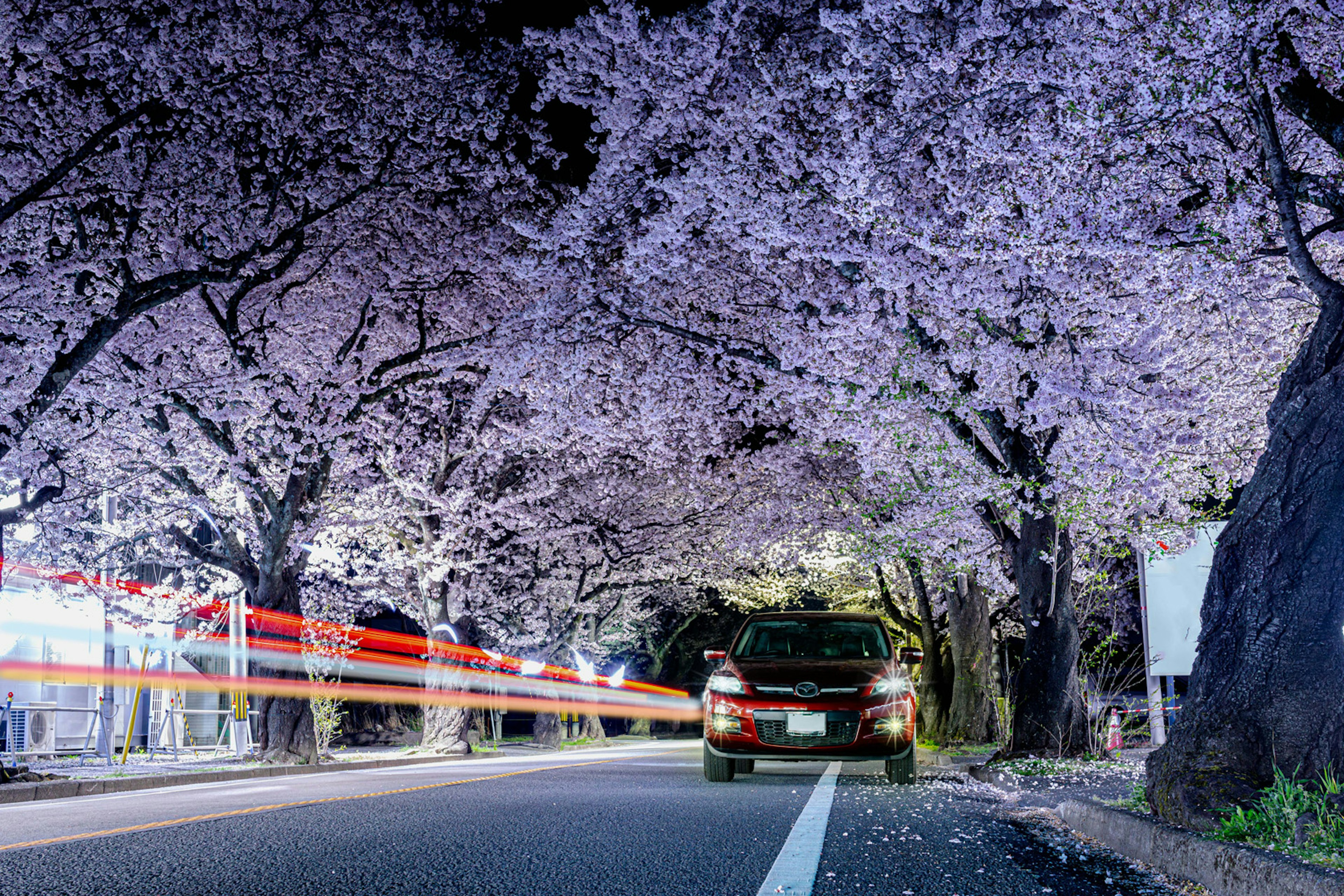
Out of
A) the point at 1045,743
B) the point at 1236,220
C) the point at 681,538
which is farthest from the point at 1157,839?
the point at 681,538

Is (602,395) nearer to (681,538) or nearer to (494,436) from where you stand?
(494,436)

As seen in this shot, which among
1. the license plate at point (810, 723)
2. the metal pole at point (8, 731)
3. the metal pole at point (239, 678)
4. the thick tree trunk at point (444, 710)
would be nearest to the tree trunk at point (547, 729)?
the thick tree trunk at point (444, 710)

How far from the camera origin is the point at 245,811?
860 cm

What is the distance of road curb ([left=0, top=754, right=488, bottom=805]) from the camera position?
13.7 metres

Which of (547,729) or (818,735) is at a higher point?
(818,735)

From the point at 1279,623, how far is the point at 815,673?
17.2 feet

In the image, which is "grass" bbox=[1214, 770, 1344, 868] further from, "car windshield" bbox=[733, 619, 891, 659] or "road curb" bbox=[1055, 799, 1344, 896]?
"car windshield" bbox=[733, 619, 891, 659]

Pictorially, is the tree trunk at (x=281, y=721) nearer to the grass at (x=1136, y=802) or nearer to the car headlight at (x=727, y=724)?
the car headlight at (x=727, y=724)

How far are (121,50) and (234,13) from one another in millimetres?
1729

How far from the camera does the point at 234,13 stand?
17.5 metres

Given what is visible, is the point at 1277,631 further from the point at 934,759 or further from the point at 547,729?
the point at 547,729

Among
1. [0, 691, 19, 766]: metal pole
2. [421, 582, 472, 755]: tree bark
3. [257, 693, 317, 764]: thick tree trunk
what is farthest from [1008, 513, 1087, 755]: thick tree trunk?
[421, 582, 472, 755]: tree bark

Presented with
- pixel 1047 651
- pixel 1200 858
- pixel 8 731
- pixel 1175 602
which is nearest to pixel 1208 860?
pixel 1200 858

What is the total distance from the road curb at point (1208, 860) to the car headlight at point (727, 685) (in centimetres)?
410
